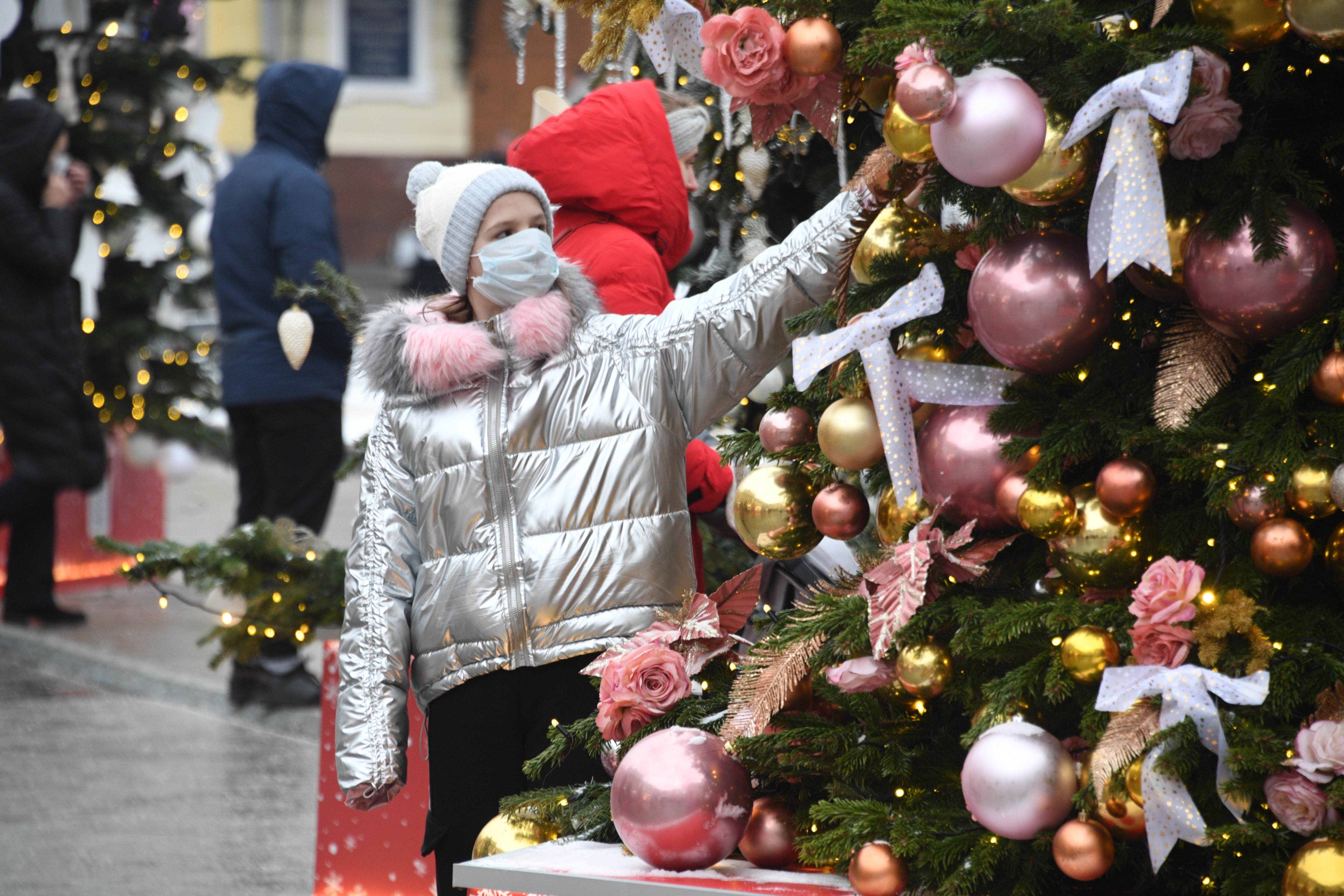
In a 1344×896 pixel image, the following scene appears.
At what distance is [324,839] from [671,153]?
73.0 inches

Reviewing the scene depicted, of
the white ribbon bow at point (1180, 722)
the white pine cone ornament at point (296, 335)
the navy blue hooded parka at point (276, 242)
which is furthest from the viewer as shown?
the navy blue hooded parka at point (276, 242)

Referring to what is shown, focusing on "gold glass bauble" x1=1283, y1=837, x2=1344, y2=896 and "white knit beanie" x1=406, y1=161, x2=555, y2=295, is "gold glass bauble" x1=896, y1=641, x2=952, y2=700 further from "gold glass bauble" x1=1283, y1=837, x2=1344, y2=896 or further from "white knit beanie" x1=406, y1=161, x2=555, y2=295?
"white knit beanie" x1=406, y1=161, x2=555, y2=295

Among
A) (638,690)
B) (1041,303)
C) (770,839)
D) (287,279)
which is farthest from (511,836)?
(287,279)

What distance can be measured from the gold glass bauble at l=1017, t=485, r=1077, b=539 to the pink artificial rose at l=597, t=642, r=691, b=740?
0.62 metres

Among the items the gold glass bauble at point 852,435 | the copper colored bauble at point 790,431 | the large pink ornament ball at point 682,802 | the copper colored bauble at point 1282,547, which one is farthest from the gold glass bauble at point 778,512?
the copper colored bauble at point 1282,547

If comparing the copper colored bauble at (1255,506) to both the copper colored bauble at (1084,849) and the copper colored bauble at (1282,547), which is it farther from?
the copper colored bauble at (1084,849)

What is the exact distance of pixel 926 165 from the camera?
1.84 metres

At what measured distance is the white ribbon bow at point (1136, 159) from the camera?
58.7 inches

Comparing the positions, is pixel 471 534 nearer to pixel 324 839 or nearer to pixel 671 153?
pixel 671 153

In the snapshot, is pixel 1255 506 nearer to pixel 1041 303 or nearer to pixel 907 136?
pixel 1041 303

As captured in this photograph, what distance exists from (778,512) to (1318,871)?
32.3 inches

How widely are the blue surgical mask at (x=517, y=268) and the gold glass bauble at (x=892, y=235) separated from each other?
874 millimetres

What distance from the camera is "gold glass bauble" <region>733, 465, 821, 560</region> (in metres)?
1.99

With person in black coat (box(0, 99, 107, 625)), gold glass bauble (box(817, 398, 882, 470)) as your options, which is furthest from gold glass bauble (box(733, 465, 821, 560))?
person in black coat (box(0, 99, 107, 625))
